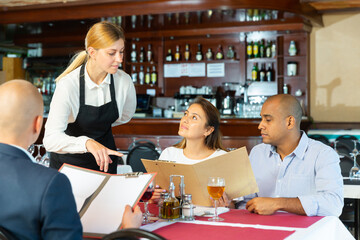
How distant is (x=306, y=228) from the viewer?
1.92m

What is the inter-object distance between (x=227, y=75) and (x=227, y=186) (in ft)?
22.5

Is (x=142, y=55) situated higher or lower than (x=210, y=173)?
higher

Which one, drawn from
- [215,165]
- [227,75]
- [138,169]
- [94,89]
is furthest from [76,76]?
[227,75]

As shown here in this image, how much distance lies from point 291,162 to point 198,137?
0.64 meters

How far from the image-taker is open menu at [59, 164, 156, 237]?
1.77 m

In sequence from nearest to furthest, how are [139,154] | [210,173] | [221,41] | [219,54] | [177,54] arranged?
[210,173] < [139,154] < [219,54] < [221,41] < [177,54]

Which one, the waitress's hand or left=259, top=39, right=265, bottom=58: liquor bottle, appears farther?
left=259, top=39, right=265, bottom=58: liquor bottle

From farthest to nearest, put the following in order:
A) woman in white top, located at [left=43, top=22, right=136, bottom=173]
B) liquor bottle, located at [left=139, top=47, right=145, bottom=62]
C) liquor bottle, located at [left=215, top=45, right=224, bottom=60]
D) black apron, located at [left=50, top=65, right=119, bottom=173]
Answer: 1. liquor bottle, located at [left=139, top=47, right=145, bottom=62]
2. liquor bottle, located at [left=215, top=45, right=224, bottom=60]
3. black apron, located at [left=50, top=65, right=119, bottom=173]
4. woman in white top, located at [left=43, top=22, right=136, bottom=173]

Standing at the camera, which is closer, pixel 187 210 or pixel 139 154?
pixel 187 210

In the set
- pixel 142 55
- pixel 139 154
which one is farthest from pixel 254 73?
pixel 139 154

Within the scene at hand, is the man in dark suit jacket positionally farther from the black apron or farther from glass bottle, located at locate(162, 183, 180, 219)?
the black apron

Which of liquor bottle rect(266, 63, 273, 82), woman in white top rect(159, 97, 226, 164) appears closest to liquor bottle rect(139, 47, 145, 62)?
liquor bottle rect(266, 63, 273, 82)

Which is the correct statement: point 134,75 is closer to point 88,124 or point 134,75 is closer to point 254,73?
point 254,73

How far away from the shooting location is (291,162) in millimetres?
2729
